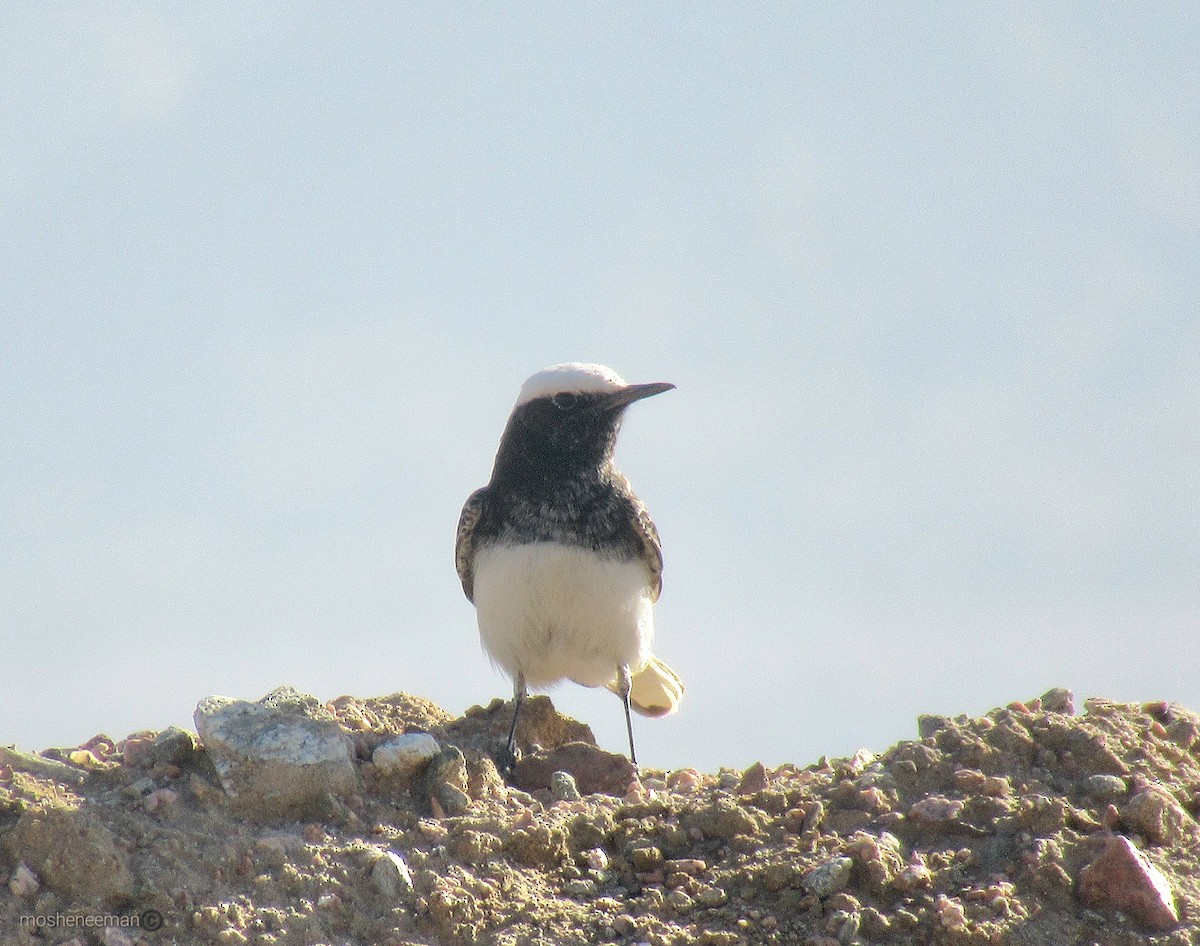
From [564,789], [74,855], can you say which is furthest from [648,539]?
[74,855]

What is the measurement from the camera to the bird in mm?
10094

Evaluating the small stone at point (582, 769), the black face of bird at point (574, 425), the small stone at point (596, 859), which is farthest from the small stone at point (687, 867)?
the black face of bird at point (574, 425)

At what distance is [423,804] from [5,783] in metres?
2.04

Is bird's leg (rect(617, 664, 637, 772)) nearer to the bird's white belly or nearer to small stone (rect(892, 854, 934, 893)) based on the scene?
the bird's white belly

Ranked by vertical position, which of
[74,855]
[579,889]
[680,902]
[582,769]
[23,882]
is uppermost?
[582,769]

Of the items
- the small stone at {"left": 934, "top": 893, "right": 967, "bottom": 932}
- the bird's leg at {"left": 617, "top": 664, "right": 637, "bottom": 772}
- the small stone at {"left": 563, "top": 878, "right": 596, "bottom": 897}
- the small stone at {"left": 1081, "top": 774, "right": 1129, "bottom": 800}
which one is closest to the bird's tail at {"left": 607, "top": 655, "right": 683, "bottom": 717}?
the bird's leg at {"left": 617, "top": 664, "right": 637, "bottom": 772}

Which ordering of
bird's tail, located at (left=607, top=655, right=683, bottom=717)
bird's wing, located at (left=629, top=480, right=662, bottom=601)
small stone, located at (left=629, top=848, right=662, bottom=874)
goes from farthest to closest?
bird's tail, located at (left=607, top=655, right=683, bottom=717), bird's wing, located at (left=629, top=480, right=662, bottom=601), small stone, located at (left=629, top=848, right=662, bottom=874)

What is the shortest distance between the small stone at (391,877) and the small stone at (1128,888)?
297cm

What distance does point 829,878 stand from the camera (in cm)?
Answer: 644

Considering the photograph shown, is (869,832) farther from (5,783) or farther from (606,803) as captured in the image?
(5,783)

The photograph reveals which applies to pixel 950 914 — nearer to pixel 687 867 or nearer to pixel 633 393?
pixel 687 867

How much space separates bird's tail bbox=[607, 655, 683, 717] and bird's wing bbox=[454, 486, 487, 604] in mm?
1526

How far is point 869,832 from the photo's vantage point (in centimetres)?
696

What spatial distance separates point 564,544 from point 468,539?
1163mm
